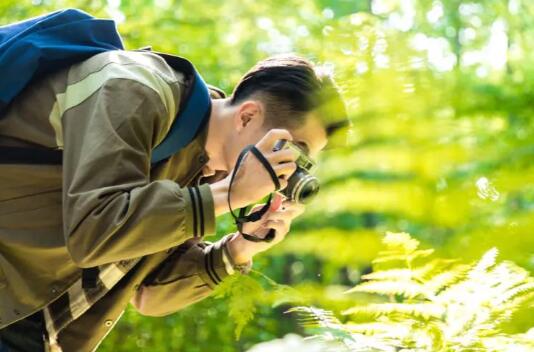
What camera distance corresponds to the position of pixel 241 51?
4902mm

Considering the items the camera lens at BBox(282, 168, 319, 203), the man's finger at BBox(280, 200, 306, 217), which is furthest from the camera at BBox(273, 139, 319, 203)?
the man's finger at BBox(280, 200, 306, 217)

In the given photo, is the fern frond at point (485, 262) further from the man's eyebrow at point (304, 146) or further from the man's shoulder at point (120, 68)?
the man's shoulder at point (120, 68)

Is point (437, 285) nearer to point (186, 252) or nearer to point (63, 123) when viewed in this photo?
point (63, 123)

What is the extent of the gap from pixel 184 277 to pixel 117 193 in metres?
0.58

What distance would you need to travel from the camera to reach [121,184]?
3.72 ft

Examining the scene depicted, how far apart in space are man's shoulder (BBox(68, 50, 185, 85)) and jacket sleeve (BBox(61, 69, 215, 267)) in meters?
0.02

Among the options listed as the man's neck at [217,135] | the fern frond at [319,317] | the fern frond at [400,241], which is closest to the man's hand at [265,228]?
the man's neck at [217,135]

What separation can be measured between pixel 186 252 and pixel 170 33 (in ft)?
6.80

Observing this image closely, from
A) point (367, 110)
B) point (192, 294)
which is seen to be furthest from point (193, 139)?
point (367, 110)

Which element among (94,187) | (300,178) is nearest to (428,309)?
(300,178)

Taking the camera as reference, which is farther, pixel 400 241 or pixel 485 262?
pixel 400 241

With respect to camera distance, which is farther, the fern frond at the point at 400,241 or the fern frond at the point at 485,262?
the fern frond at the point at 400,241

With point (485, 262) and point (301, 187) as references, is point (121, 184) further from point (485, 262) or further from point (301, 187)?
point (485, 262)

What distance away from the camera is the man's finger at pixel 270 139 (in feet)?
3.95
